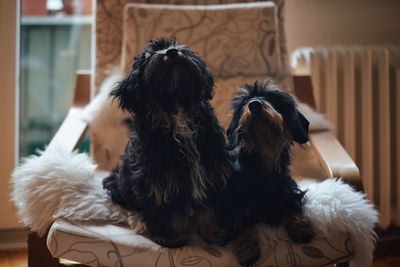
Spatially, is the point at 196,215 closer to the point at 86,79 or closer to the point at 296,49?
the point at 86,79

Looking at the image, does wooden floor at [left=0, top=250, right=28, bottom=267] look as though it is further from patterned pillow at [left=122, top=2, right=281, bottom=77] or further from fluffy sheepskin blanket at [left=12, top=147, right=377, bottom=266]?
patterned pillow at [left=122, top=2, right=281, bottom=77]

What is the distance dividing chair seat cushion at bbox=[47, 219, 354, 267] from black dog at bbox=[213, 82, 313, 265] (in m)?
0.03

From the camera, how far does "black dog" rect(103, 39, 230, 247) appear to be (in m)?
1.07

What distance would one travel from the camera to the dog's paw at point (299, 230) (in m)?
1.09

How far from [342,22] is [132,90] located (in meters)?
1.65

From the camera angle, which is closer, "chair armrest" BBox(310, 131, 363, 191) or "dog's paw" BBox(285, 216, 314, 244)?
"dog's paw" BBox(285, 216, 314, 244)

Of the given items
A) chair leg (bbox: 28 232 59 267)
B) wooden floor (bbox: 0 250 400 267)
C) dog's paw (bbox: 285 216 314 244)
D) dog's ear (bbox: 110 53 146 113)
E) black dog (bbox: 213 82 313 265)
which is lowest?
wooden floor (bbox: 0 250 400 267)

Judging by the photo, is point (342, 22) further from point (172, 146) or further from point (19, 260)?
point (19, 260)

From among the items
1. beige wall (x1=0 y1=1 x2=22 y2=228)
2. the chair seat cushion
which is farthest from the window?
the chair seat cushion

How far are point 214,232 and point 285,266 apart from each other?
20cm

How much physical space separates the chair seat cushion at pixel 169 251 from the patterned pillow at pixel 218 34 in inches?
33.8

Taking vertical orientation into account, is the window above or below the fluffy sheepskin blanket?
above

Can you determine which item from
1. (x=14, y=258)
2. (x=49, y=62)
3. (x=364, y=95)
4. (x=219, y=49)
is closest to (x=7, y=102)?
(x=49, y=62)

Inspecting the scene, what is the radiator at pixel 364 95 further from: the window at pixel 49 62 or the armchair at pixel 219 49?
the window at pixel 49 62
